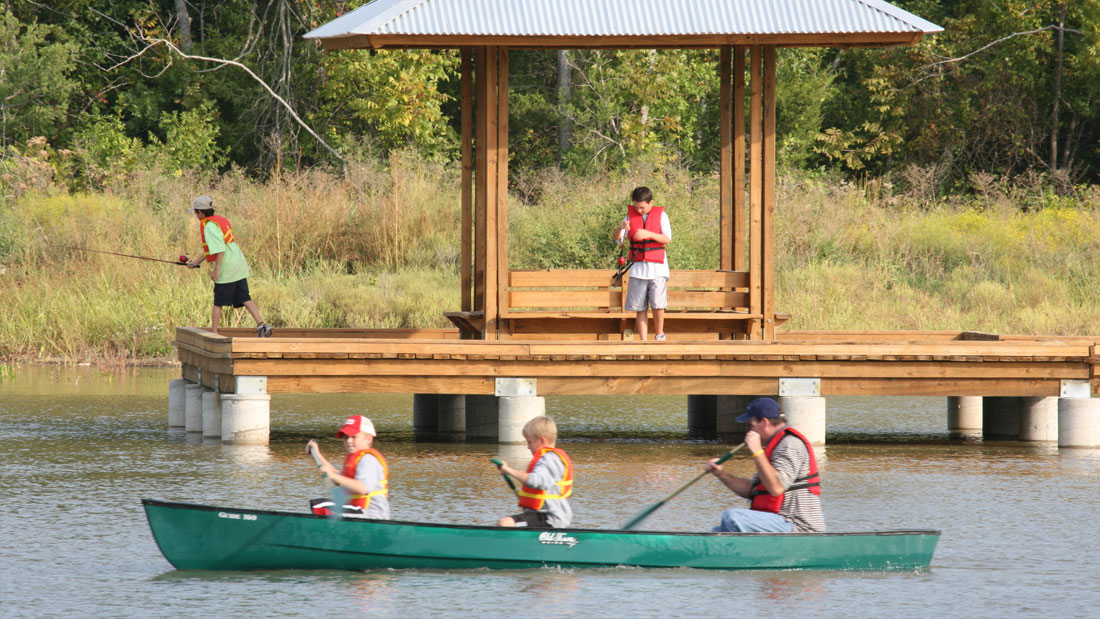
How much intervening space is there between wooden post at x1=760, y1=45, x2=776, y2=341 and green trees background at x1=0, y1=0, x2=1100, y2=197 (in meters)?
15.1

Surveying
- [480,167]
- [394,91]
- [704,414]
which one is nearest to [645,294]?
[480,167]

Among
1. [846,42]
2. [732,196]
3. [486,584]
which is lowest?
[486,584]

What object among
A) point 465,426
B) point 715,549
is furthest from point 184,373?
point 715,549

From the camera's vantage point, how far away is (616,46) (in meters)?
15.8

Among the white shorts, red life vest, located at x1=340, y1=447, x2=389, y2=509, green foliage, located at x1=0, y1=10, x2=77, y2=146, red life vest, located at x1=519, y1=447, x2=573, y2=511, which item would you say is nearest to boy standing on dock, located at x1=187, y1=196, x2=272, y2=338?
the white shorts

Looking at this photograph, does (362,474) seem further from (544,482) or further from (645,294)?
(645,294)

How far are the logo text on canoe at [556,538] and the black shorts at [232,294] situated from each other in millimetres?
7692

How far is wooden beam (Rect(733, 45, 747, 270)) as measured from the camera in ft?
49.9

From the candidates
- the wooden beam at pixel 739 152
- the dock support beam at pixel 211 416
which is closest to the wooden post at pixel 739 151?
the wooden beam at pixel 739 152

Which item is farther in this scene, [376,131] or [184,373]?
[376,131]

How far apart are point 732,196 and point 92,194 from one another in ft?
46.6

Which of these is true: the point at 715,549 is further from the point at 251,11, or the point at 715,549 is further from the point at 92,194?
the point at 251,11

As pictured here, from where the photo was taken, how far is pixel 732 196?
1573cm

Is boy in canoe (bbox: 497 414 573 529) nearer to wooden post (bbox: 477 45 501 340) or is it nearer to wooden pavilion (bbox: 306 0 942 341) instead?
wooden pavilion (bbox: 306 0 942 341)
